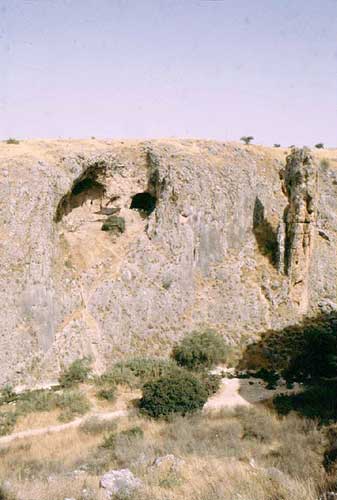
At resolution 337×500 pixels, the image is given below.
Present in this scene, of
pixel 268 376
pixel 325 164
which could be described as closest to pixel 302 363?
pixel 268 376

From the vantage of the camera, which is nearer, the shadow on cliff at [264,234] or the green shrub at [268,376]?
the green shrub at [268,376]

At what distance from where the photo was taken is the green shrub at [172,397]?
20.1m

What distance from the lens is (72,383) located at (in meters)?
23.9

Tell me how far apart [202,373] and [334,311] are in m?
12.3

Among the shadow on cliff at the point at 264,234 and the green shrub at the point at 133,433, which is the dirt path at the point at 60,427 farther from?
the shadow on cliff at the point at 264,234

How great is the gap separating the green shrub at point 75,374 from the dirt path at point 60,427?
3554 millimetres

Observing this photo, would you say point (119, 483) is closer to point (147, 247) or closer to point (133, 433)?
point (133, 433)

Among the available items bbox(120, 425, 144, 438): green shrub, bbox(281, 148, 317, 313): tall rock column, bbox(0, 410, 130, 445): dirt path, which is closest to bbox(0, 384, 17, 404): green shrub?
bbox(0, 410, 130, 445): dirt path

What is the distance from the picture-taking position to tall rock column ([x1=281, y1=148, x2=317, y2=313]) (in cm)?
3064

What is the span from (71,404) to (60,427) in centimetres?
166

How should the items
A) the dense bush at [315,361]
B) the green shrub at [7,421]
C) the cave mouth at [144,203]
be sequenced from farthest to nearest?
the cave mouth at [144,203]
the dense bush at [315,361]
the green shrub at [7,421]

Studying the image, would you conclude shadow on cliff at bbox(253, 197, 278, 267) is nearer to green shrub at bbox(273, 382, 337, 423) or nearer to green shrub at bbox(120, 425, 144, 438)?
green shrub at bbox(273, 382, 337, 423)

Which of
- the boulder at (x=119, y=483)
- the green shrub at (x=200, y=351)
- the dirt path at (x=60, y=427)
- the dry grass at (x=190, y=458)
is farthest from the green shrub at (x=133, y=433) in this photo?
the green shrub at (x=200, y=351)

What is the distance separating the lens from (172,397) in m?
20.4
